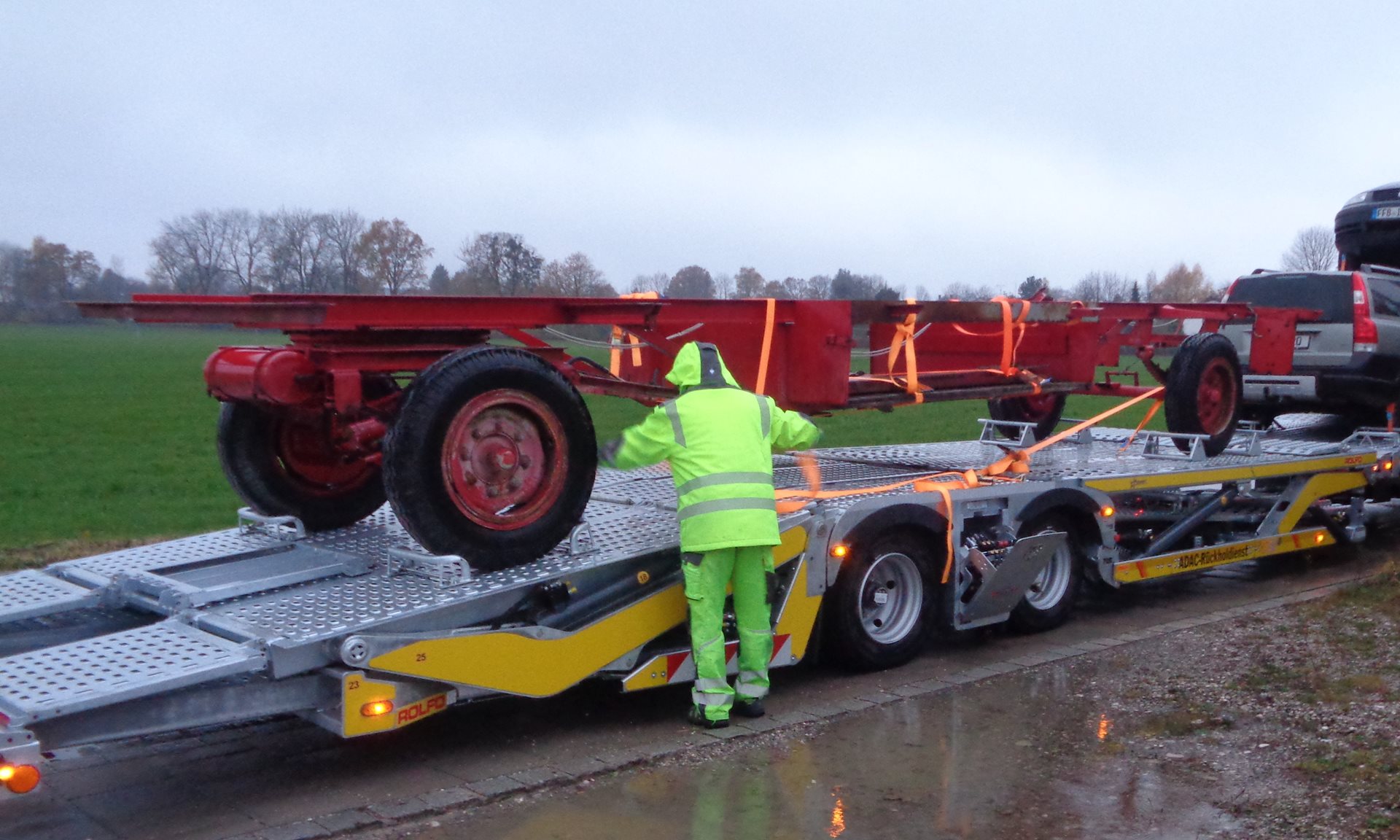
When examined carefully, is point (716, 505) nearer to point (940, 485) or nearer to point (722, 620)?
point (722, 620)

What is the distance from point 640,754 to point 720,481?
A: 4.17 feet

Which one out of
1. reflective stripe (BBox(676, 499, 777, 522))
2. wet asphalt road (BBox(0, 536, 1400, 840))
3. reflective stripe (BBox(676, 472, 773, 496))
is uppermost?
reflective stripe (BBox(676, 472, 773, 496))

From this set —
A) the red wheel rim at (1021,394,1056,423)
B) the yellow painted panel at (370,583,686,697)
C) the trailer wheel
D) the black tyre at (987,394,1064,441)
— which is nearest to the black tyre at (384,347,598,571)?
the yellow painted panel at (370,583,686,697)

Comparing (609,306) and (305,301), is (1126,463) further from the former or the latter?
(305,301)

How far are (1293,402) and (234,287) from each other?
351 inches

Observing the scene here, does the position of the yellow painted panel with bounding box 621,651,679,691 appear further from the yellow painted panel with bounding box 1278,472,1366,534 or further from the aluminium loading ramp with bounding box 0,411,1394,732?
the yellow painted panel with bounding box 1278,472,1366,534

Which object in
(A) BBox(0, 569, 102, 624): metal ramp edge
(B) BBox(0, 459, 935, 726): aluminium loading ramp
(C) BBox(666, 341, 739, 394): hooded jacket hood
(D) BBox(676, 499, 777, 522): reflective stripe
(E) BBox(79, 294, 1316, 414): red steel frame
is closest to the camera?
(B) BBox(0, 459, 935, 726): aluminium loading ramp

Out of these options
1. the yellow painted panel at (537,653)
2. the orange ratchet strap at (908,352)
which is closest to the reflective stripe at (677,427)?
the yellow painted panel at (537,653)

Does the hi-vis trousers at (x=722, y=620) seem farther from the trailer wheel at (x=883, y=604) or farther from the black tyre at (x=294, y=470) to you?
the black tyre at (x=294, y=470)

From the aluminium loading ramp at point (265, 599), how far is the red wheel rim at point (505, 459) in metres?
0.26

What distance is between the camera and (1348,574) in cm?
980

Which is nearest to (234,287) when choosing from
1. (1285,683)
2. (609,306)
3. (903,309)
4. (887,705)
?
(609,306)

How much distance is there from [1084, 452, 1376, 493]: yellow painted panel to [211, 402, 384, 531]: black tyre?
171 inches

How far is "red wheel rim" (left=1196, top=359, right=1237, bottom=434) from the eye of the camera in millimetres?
9281
